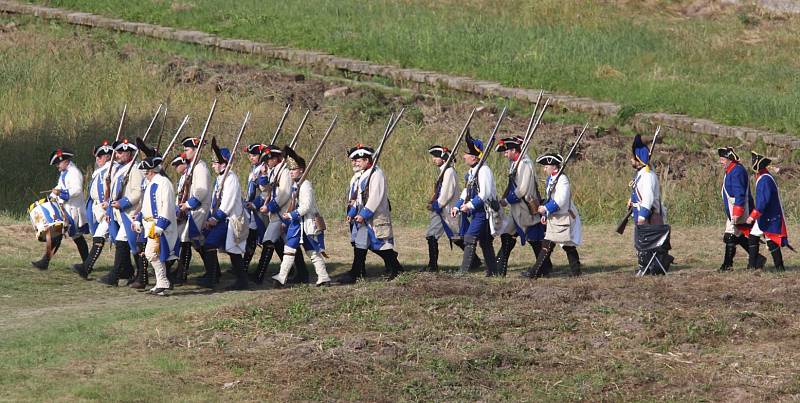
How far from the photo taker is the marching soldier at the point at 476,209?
16328 mm

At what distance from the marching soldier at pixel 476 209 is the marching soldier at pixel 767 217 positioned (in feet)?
9.83

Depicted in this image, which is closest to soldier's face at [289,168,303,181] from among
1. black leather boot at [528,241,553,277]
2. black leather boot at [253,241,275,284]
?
black leather boot at [253,241,275,284]

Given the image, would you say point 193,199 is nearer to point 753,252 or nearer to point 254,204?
point 254,204

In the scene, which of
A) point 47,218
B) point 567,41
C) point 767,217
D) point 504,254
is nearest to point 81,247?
point 47,218

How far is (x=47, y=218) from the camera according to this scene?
653 inches

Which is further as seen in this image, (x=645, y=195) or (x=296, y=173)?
(x=296, y=173)

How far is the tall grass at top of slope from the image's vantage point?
2784 cm

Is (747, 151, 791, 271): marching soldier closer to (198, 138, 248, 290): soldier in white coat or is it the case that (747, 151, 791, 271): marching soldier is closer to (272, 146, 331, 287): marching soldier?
(272, 146, 331, 287): marching soldier

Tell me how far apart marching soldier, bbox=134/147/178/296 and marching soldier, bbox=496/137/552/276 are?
150 inches

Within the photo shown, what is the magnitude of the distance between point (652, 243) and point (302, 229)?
12.9ft

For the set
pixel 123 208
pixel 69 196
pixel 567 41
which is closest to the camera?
pixel 123 208

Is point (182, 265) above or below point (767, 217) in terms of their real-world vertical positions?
below

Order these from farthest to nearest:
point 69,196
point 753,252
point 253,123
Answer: point 253,123 → point 69,196 → point 753,252

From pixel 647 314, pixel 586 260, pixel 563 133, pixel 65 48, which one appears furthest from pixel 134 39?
pixel 647 314
